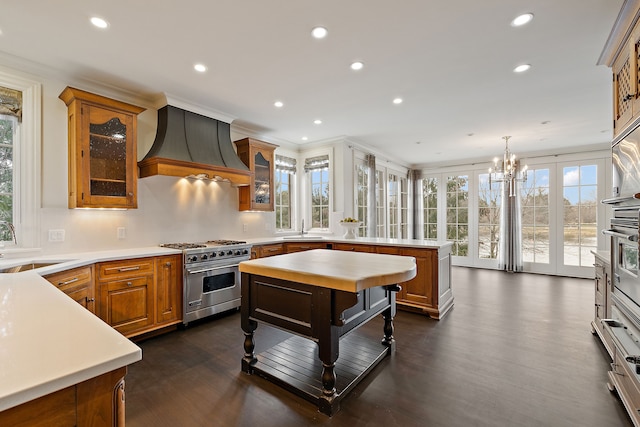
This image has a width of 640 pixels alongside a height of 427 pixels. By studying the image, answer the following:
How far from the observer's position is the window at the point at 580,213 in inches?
229

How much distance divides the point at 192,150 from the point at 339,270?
2663 mm

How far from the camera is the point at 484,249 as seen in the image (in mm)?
6957

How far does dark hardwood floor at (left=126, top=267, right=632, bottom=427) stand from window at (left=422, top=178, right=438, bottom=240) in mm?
4287

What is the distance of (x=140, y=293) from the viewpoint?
9.80 feet

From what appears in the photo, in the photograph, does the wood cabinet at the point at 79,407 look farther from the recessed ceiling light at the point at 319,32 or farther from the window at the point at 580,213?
the window at the point at 580,213

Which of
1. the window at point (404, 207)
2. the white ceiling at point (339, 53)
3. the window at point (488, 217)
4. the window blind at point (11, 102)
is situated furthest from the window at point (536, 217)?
the window blind at point (11, 102)

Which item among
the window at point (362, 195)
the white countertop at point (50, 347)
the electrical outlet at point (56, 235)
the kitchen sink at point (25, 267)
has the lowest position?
the kitchen sink at point (25, 267)

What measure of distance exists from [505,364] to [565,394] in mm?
444

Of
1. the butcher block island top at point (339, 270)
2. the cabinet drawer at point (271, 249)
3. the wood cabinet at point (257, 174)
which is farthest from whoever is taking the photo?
the wood cabinet at point (257, 174)

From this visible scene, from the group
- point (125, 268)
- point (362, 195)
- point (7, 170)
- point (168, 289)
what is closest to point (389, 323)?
point (168, 289)

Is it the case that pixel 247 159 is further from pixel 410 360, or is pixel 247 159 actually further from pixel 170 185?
pixel 410 360

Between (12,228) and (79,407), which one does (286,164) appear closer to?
(12,228)

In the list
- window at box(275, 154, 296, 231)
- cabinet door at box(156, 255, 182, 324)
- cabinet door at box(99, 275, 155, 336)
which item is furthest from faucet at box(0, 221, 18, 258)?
window at box(275, 154, 296, 231)

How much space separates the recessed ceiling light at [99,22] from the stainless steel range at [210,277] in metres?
2.14
